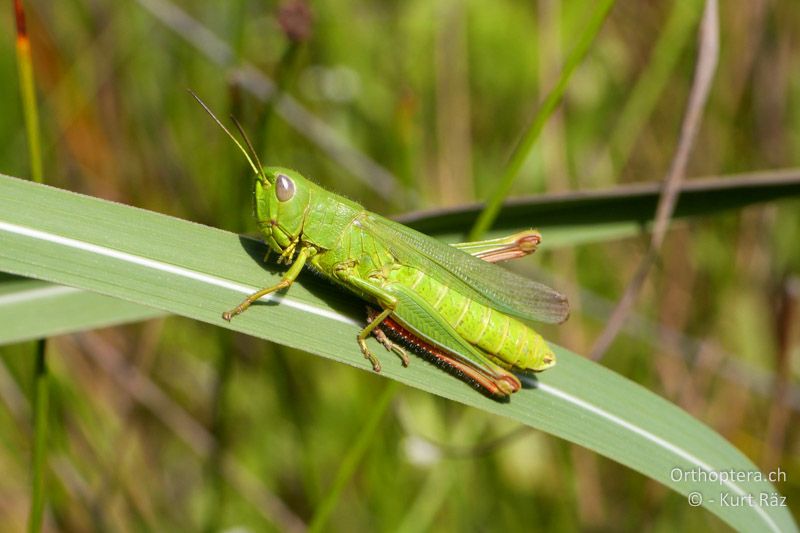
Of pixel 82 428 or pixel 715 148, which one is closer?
pixel 82 428

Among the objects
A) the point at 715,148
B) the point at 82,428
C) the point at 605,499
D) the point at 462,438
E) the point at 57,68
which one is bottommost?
the point at 82,428

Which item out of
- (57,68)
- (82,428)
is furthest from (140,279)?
(57,68)

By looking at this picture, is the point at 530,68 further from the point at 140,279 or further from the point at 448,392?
the point at 140,279

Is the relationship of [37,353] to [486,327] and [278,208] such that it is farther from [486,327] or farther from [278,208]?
[486,327]

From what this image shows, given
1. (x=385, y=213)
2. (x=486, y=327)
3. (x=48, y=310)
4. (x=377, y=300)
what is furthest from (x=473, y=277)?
(x=385, y=213)

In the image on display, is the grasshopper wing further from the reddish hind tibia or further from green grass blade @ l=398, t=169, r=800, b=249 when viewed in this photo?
the reddish hind tibia

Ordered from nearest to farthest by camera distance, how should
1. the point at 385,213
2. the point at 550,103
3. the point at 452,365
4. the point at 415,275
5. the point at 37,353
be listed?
1. the point at 37,353
2. the point at 550,103
3. the point at 452,365
4. the point at 415,275
5. the point at 385,213
